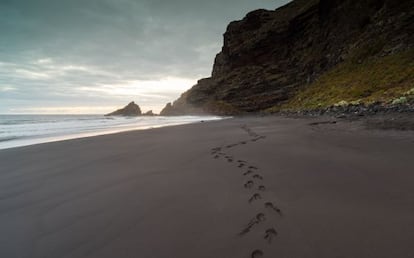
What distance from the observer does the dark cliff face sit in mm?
36969

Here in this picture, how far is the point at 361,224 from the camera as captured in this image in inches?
90.0

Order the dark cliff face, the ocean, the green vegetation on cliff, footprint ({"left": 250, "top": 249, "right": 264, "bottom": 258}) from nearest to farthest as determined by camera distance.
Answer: footprint ({"left": 250, "top": 249, "right": 264, "bottom": 258}) < the ocean < the green vegetation on cliff < the dark cliff face

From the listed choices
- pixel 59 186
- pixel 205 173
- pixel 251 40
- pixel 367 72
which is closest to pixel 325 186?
pixel 205 173

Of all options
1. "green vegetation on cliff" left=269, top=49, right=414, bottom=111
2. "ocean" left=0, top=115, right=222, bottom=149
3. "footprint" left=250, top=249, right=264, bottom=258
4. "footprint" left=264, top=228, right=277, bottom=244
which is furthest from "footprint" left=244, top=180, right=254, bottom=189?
"green vegetation on cliff" left=269, top=49, right=414, bottom=111

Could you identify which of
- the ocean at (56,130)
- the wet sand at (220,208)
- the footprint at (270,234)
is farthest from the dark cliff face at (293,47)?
the footprint at (270,234)

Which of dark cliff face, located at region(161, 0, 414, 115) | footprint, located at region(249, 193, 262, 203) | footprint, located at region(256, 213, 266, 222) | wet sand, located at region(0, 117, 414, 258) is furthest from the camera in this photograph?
dark cliff face, located at region(161, 0, 414, 115)

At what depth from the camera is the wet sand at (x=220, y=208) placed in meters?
2.10

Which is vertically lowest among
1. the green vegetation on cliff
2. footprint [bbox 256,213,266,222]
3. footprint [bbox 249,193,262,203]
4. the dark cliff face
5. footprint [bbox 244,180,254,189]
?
footprint [bbox 244,180,254,189]

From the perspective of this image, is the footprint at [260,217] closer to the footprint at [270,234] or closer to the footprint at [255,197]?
the footprint at [270,234]

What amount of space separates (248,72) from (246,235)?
213ft

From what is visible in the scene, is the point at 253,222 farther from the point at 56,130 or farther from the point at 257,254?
the point at 56,130

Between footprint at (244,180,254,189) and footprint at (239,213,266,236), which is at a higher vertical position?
footprint at (239,213,266,236)

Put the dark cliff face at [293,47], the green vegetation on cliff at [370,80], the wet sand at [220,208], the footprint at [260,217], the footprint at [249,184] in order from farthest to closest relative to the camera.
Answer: the dark cliff face at [293,47]
the green vegetation on cliff at [370,80]
the footprint at [249,184]
the footprint at [260,217]
the wet sand at [220,208]

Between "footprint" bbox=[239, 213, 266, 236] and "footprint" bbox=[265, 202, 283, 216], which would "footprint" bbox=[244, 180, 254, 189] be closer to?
"footprint" bbox=[265, 202, 283, 216]
